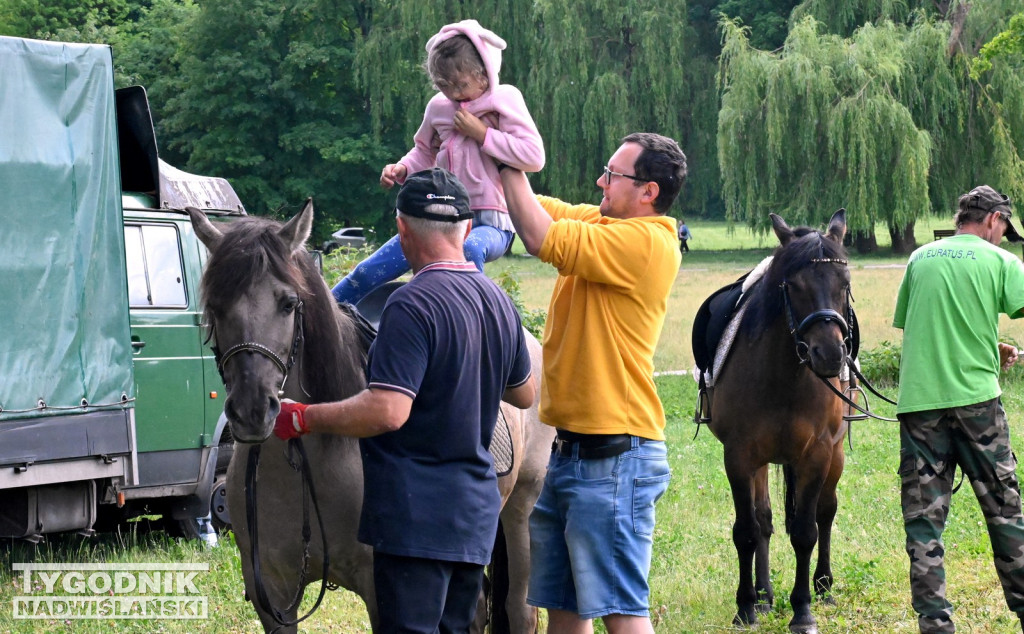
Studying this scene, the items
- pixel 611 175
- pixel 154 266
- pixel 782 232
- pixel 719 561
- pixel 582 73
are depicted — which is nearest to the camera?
pixel 611 175

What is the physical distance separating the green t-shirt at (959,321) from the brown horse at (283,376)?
118 inches

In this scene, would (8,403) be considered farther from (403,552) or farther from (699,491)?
(699,491)

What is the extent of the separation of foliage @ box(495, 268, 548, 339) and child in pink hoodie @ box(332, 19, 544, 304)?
713 cm

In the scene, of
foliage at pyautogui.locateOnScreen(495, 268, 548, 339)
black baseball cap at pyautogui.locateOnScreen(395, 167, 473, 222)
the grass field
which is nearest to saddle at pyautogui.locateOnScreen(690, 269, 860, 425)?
the grass field

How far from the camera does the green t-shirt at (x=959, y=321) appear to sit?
555 centimetres

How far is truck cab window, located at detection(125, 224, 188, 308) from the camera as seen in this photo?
8.12m

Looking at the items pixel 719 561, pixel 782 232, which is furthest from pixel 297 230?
pixel 719 561

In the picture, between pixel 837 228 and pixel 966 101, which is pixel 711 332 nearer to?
pixel 837 228

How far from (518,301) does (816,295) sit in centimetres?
686

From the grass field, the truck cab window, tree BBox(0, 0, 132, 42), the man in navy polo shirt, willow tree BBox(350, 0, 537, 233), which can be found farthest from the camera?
tree BBox(0, 0, 132, 42)

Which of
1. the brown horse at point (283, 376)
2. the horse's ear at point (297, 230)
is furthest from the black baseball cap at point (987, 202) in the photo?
the horse's ear at point (297, 230)

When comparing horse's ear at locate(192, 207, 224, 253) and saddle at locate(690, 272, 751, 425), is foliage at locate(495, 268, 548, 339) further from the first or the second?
horse's ear at locate(192, 207, 224, 253)

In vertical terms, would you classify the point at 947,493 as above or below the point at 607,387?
below

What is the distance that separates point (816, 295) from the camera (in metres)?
6.02
